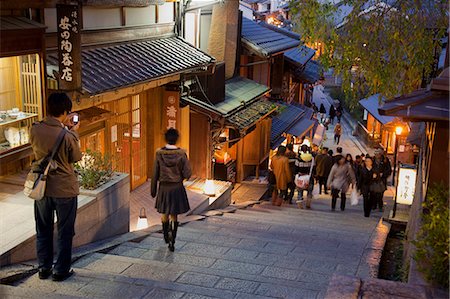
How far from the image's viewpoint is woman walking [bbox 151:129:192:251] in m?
8.51

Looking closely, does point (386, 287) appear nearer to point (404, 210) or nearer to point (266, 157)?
point (404, 210)

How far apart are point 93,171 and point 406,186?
8796 millimetres

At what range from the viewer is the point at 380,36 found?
11078mm

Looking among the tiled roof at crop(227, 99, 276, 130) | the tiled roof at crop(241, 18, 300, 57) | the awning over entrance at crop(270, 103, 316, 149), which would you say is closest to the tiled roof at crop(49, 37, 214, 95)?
the tiled roof at crop(227, 99, 276, 130)

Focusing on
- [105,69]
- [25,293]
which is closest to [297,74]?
[105,69]

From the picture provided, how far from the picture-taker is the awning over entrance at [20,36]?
8539mm

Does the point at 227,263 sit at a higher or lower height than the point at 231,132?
lower

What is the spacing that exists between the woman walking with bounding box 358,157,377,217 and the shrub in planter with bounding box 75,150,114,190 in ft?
27.7

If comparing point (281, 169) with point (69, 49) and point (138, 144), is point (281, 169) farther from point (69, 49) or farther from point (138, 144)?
point (69, 49)

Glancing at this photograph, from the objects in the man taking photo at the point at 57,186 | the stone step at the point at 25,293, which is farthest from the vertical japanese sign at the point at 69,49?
the stone step at the point at 25,293

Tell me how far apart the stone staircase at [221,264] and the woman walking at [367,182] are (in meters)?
2.58

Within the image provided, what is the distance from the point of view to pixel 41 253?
6559 millimetres

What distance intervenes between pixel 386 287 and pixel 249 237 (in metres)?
4.62

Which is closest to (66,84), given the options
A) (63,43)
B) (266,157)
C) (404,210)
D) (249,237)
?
(63,43)
